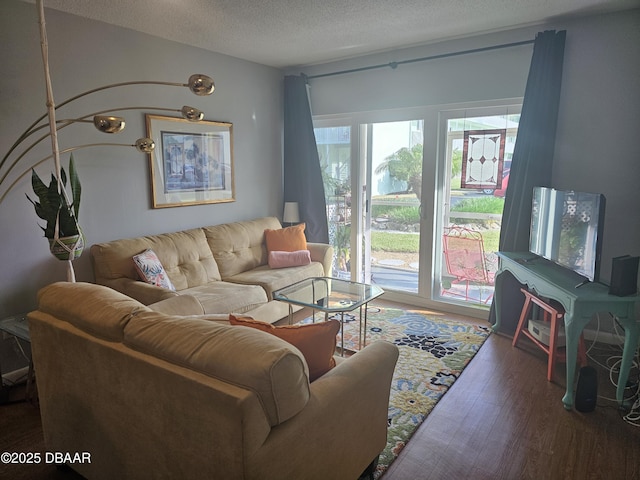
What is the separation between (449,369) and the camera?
295 cm

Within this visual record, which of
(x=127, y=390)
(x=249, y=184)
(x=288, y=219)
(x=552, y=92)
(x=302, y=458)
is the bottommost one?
(x=302, y=458)

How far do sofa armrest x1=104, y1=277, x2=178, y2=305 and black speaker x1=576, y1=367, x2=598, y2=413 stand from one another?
100 inches

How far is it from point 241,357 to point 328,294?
2154 mm

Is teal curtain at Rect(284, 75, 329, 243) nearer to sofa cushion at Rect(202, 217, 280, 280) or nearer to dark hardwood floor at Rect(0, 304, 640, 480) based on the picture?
sofa cushion at Rect(202, 217, 280, 280)

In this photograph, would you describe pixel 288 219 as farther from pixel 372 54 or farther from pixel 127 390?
pixel 127 390

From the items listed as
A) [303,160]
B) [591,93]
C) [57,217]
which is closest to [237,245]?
[303,160]

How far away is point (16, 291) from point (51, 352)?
1.33m

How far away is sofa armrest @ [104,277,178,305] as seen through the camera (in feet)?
9.29

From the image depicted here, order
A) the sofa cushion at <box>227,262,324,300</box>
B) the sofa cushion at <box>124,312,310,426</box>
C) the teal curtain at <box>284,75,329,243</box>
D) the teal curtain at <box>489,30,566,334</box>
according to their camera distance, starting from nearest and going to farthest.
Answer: the sofa cushion at <box>124,312,310,426</box>, the teal curtain at <box>489,30,566,334</box>, the sofa cushion at <box>227,262,324,300</box>, the teal curtain at <box>284,75,329,243</box>

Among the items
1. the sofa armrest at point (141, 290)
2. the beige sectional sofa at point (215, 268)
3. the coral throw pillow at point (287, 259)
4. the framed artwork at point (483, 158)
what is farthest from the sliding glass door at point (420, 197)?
the sofa armrest at point (141, 290)

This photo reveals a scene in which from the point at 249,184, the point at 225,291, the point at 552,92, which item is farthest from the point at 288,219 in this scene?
the point at 552,92

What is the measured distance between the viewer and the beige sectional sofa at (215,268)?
3.07 m

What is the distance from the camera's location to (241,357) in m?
1.24

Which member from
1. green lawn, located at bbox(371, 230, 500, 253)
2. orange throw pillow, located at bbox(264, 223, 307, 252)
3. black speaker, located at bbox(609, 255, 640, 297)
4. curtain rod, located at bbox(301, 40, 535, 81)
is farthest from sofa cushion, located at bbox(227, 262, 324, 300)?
black speaker, located at bbox(609, 255, 640, 297)
